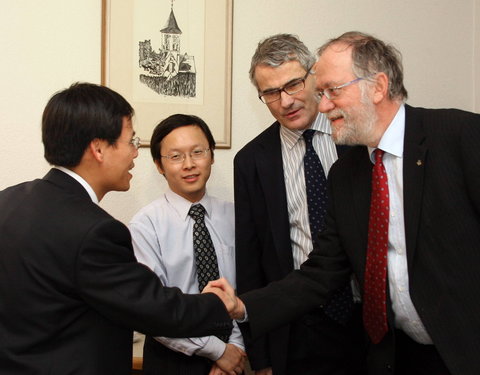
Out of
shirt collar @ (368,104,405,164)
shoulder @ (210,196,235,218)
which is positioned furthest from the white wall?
shirt collar @ (368,104,405,164)

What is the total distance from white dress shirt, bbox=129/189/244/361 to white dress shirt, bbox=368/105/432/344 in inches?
28.3

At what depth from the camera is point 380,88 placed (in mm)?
1668

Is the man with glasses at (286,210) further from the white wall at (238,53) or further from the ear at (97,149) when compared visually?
the ear at (97,149)

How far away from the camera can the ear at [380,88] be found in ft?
5.44

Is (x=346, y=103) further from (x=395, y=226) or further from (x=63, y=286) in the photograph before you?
(x=63, y=286)

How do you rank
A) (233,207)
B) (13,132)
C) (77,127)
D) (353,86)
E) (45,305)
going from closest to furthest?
(45,305)
(77,127)
(353,86)
(233,207)
(13,132)

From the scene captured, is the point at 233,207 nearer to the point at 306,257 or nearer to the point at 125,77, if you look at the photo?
the point at 306,257

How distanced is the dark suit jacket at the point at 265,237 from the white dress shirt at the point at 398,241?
0.48 meters

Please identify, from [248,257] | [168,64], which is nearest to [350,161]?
[248,257]

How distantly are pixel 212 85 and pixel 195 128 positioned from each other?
54 centimetres

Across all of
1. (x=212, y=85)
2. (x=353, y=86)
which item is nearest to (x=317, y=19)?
(x=212, y=85)

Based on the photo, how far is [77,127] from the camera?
1.47 metres

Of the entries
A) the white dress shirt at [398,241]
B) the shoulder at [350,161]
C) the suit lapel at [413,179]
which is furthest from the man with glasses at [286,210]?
the suit lapel at [413,179]

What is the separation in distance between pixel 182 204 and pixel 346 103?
0.84 m
